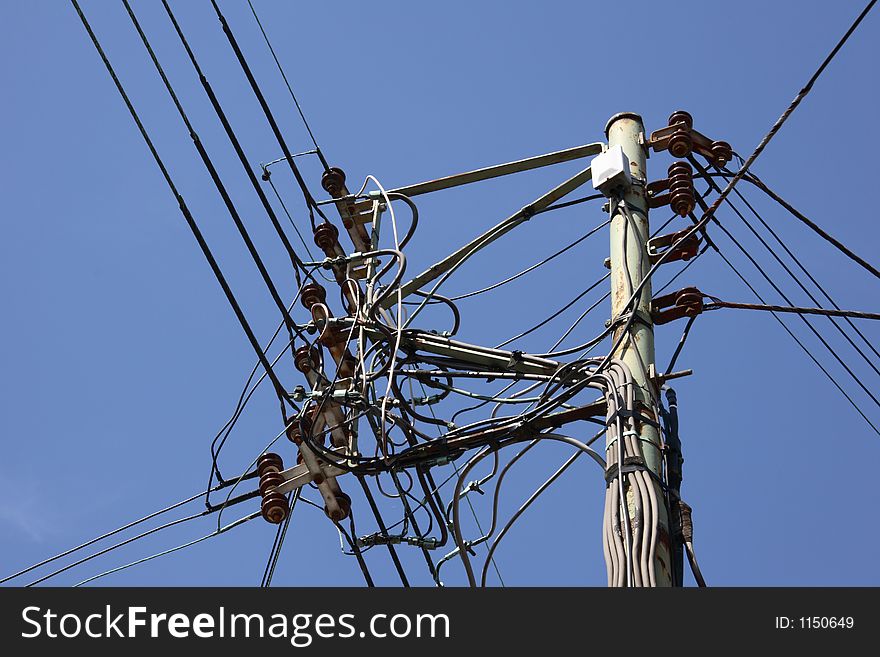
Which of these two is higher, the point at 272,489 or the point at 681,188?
the point at 681,188

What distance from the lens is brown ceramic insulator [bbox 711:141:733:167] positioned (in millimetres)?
8016

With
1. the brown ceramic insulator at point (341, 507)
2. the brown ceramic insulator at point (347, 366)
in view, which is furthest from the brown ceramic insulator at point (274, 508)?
the brown ceramic insulator at point (347, 366)

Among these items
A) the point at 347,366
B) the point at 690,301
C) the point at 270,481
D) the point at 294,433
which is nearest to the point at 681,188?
the point at 690,301

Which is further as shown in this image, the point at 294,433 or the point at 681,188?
the point at 294,433

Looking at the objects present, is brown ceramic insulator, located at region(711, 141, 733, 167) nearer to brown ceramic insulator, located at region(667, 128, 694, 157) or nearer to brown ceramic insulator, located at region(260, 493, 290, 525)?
brown ceramic insulator, located at region(667, 128, 694, 157)

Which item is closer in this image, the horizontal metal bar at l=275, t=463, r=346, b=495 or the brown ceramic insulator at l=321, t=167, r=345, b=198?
the horizontal metal bar at l=275, t=463, r=346, b=495

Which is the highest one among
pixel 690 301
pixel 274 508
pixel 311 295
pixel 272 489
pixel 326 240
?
pixel 326 240

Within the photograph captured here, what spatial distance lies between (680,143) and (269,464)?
2698mm

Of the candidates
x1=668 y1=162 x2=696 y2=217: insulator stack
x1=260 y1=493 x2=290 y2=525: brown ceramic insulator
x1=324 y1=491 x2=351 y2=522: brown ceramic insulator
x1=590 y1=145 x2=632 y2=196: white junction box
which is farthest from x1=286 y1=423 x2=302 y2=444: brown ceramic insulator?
x1=668 y1=162 x2=696 y2=217: insulator stack

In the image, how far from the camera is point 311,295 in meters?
8.10

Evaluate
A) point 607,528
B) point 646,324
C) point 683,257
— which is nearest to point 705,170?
point 683,257

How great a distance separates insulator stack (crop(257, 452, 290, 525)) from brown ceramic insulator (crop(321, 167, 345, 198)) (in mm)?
1645

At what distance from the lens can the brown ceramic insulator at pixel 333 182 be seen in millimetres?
8719

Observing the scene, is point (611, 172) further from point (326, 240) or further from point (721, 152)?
point (326, 240)
